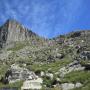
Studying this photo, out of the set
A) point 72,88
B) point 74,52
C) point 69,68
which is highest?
point 74,52

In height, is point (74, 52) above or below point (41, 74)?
above

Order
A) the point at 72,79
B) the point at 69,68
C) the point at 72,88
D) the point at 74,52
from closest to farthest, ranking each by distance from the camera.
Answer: the point at 72,88
the point at 72,79
the point at 69,68
the point at 74,52

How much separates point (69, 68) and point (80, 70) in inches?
300

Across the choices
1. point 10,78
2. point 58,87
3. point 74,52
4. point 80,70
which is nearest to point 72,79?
point 58,87

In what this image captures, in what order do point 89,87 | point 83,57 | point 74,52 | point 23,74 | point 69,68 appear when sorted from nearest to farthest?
point 89,87 < point 23,74 < point 69,68 < point 83,57 < point 74,52

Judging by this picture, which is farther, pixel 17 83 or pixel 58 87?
pixel 17 83

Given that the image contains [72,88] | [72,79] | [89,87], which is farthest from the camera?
[72,79]

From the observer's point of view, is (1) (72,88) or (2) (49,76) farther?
(2) (49,76)

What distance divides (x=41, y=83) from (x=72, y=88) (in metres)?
9.51

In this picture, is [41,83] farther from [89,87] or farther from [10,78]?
[89,87]

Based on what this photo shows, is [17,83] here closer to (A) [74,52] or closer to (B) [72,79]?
(B) [72,79]

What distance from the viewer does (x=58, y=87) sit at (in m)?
56.1

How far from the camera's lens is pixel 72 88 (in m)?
54.2

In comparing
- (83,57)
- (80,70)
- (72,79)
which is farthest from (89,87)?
(83,57)
